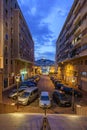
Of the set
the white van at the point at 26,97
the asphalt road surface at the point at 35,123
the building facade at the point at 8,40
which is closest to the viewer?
the asphalt road surface at the point at 35,123

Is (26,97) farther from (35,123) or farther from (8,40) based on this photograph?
(8,40)

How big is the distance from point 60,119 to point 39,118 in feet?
4.48

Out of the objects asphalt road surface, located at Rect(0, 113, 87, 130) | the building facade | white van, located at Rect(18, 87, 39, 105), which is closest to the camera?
asphalt road surface, located at Rect(0, 113, 87, 130)

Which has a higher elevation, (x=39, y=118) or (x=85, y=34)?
(x=85, y=34)

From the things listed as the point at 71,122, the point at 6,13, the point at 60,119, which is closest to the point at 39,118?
the point at 60,119

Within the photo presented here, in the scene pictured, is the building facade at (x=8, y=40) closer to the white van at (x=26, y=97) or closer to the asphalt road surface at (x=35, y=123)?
the white van at (x=26, y=97)

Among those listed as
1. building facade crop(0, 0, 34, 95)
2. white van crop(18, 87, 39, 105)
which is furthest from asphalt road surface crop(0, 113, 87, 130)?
building facade crop(0, 0, 34, 95)

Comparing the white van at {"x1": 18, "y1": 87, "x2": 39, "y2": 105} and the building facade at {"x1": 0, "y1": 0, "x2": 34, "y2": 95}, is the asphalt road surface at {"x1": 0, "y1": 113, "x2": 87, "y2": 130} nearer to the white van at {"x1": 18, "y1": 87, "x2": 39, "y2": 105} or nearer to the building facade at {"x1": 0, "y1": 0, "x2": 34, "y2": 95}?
the white van at {"x1": 18, "y1": 87, "x2": 39, "y2": 105}

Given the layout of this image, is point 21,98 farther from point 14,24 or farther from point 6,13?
point 14,24

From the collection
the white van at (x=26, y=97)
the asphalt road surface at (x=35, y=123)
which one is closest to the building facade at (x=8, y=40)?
the white van at (x=26, y=97)

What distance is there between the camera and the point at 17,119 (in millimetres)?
12922

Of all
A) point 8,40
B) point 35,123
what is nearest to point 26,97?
point 35,123

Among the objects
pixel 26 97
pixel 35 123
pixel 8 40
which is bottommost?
pixel 26 97

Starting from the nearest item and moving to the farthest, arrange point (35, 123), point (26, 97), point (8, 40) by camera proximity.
→ point (35, 123), point (26, 97), point (8, 40)
